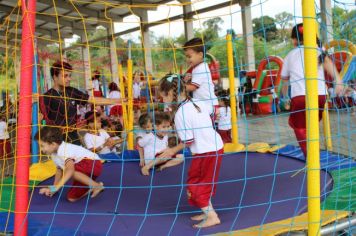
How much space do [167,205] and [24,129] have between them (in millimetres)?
1040

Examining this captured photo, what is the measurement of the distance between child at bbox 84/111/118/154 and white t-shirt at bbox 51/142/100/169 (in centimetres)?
100

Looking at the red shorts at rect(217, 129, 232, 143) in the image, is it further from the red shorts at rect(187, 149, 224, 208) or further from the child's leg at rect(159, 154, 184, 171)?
the red shorts at rect(187, 149, 224, 208)

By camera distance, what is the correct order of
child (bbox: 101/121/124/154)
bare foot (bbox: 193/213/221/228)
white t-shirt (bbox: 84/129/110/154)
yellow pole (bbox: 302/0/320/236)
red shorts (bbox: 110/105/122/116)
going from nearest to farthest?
yellow pole (bbox: 302/0/320/236), bare foot (bbox: 193/213/221/228), white t-shirt (bbox: 84/129/110/154), child (bbox: 101/121/124/154), red shorts (bbox: 110/105/122/116)

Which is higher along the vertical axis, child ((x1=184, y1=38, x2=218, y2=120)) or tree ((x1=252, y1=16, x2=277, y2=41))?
tree ((x1=252, y1=16, x2=277, y2=41))

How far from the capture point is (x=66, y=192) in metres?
2.92

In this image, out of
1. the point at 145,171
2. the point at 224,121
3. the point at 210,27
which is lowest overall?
the point at 145,171

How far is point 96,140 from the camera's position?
13.2 feet

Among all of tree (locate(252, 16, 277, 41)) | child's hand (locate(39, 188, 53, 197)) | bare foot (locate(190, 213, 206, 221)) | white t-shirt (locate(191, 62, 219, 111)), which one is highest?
tree (locate(252, 16, 277, 41))

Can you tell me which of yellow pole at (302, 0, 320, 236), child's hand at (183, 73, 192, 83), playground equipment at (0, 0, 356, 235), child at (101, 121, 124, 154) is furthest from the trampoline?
child at (101, 121, 124, 154)

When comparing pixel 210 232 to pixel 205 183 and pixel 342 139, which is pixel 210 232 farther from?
pixel 342 139

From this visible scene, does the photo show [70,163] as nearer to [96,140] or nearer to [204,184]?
[204,184]

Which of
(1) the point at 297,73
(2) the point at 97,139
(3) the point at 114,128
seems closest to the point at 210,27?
(3) the point at 114,128

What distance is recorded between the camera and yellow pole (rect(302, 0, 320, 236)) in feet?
5.06

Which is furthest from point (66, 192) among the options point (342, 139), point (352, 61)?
point (352, 61)
